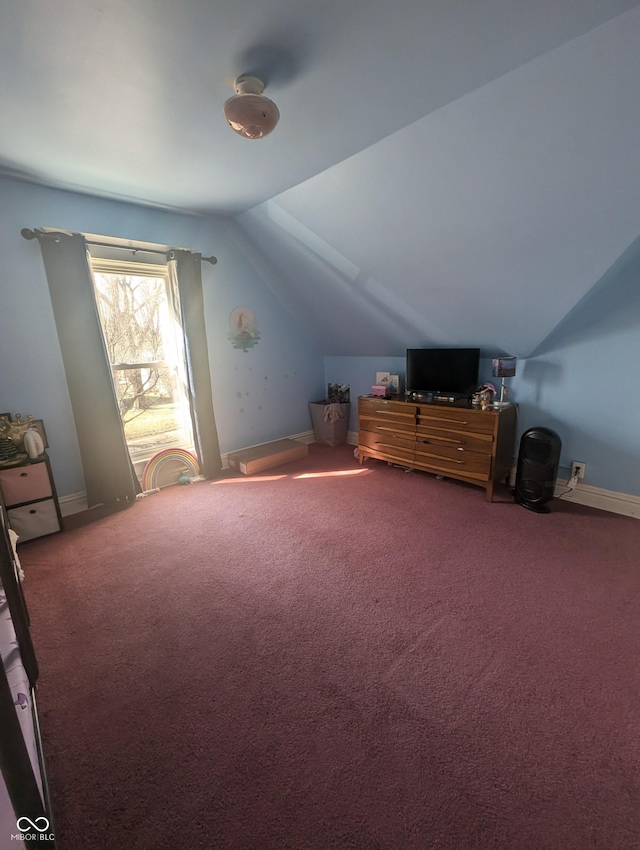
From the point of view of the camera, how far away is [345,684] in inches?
57.5

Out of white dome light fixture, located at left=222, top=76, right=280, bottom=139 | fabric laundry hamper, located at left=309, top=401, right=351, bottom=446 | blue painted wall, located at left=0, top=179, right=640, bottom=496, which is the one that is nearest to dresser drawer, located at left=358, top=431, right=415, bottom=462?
fabric laundry hamper, located at left=309, top=401, right=351, bottom=446

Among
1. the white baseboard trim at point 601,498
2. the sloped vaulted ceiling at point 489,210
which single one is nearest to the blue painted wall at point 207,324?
the sloped vaulted ceiling at point 489,210

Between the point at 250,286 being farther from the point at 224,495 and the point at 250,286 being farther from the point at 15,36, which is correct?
the point at 15,36

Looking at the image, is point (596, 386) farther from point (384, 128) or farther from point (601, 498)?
point (384, 128)

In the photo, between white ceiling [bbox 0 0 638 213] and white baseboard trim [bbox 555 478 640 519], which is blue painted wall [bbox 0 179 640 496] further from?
white ceiling [bbox 0 0 638 213]

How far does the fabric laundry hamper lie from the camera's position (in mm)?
4336

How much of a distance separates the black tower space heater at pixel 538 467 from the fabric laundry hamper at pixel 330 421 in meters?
2.07

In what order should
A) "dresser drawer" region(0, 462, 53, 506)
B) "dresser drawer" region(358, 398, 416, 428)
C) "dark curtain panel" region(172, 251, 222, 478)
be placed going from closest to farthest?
"dresser drawer" region(0, 462, 53, 506) < "dark curtain panel" region(172, 251, 222, 478) < "dresser drawer" region(358, 398, 416, 428)

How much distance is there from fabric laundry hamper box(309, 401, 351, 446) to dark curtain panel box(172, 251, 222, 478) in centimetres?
133

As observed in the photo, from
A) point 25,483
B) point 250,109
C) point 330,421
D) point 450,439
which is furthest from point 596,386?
point 25,483

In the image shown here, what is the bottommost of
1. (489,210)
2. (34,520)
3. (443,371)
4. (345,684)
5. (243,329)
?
(345,684)

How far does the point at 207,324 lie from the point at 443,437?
8.01 ft

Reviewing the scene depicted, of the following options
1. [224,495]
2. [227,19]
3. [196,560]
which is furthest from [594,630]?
[227,19]

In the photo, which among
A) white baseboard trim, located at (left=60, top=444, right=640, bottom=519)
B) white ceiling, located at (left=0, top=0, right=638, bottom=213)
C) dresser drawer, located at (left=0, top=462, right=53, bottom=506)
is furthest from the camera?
white baseboard trim, located at (left=60, top=444, right=640, bottom=519)
